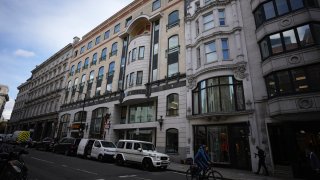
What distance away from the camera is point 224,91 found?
57.6ft

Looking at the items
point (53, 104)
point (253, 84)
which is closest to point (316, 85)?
point (253, 84)

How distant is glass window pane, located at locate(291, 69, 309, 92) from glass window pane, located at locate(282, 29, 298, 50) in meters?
1.86

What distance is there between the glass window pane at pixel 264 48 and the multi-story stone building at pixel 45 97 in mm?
39683

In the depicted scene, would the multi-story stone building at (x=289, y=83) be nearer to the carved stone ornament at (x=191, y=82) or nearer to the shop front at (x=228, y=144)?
the shop front at (x=228, y=144)

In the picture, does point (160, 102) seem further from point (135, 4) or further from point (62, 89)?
point (62, 89)

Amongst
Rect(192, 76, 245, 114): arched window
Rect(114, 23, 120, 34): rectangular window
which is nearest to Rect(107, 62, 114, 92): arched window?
Rect(114, 23, 120, 34): rectangular window

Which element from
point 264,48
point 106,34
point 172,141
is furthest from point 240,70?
point 106,34

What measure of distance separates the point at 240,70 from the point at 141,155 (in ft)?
36.5

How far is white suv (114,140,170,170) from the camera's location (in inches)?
544

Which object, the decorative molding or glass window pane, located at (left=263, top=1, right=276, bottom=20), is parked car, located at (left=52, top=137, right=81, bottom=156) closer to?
the decorative molding

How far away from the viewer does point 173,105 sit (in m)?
21.4

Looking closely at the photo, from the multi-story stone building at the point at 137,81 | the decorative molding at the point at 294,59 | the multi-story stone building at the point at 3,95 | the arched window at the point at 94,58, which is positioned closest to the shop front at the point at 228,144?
the multi-story stone building at the point at 137,81

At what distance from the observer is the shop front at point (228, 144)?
15.6 m

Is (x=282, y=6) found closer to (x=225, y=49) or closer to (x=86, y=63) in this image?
(x=225, y=49)
